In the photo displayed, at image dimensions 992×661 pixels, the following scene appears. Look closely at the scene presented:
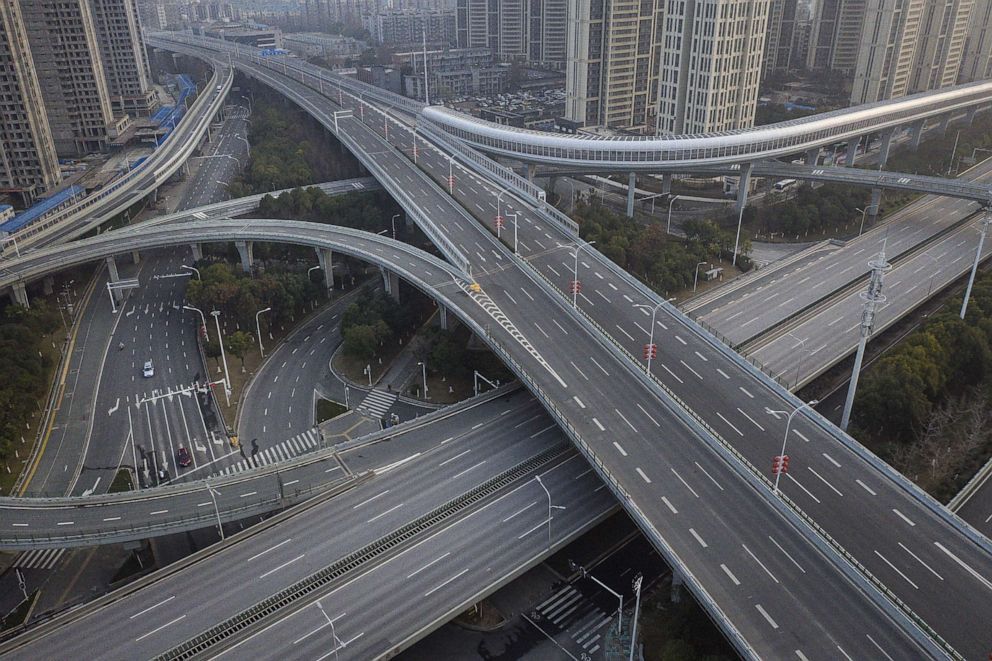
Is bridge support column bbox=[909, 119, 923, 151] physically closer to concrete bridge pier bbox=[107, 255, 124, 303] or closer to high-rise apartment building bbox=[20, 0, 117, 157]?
concrete bridge pier bbox=[107, 255, 124, 303]

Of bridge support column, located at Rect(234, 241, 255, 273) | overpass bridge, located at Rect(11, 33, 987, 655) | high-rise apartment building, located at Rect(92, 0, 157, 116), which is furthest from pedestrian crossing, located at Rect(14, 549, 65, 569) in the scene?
high-rise apartment building, located at Rect(92, 0, 157, 116)

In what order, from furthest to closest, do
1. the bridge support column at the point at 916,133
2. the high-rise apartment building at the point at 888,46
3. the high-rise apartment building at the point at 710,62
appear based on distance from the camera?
1. the high-rise apartment building at the point at 888,46
2. the bridge support column at the point at 916,133
3. the high-rise apartment building at the point at 710,62

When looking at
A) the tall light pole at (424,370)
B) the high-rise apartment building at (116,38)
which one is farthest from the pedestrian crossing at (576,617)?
the high-rise apartment building at (116,38)

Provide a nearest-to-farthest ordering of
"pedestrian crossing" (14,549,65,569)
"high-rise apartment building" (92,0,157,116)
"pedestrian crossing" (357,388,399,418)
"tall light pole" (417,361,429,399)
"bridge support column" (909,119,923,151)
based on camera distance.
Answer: "pedestrian crossing" (14,549,65,569) < "pedestrian crossing" (357,388,399,418) < "tall light pole" (417,361,429,399) < "bridge support column" (909,119,923,151) < "high-rise apartment building" (92,0,157,116)

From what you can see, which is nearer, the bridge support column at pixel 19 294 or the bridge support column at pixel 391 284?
the bridge support column at pixel 19 294

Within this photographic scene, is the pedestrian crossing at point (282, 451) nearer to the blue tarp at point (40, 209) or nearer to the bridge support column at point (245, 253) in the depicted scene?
the bridge support column at point (245, 253)

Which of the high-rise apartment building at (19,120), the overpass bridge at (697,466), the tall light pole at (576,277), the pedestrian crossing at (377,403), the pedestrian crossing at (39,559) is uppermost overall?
the high-rise apartment building at (19,120)

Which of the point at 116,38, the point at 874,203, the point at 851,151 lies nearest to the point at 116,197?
the point at 116,38

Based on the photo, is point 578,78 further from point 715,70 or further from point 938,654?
point 938,654
